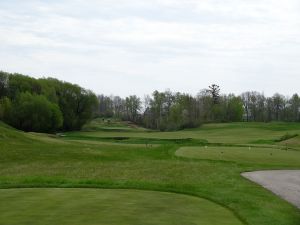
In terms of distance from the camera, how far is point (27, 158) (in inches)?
1271

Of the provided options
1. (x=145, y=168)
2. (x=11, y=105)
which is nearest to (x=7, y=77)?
(x=11, y=105)

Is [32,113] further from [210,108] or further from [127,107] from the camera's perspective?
[127,107]

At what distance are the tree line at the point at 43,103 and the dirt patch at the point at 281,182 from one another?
7067cm

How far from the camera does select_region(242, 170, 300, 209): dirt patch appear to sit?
55.6ft

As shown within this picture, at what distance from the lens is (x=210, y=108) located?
140250 mm

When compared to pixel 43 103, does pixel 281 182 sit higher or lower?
lower

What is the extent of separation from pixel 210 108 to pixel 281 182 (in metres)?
120

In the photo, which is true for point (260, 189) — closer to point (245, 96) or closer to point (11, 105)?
point (11, 105)

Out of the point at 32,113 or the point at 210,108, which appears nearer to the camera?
the point at 32,113

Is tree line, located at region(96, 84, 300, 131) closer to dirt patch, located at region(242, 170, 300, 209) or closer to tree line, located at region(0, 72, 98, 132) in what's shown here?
tree line, located at region(0, 72, 98, 132)

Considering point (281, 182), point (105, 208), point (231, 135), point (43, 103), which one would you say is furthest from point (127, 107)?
point (105, 208)

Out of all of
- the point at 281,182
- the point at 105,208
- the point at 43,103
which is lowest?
the point at 281,182

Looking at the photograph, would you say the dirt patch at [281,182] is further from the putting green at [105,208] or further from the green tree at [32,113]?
the green tree at [32,113]

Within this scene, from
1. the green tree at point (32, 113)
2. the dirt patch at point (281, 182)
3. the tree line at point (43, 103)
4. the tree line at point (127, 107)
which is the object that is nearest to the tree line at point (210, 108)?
the tree line at point (127, 107)
